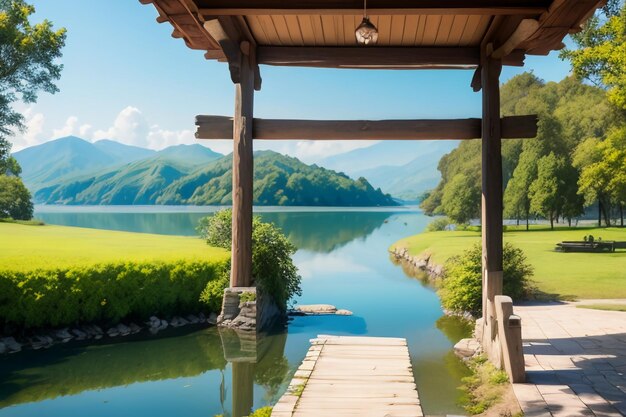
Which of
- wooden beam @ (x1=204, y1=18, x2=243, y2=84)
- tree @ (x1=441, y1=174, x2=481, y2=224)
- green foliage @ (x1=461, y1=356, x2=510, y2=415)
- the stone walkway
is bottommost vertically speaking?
green foliage @ (x1=461, y1=356, x2=510, y2=415)

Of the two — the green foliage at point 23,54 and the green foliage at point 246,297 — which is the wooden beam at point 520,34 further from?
the green foliage at point 23,54

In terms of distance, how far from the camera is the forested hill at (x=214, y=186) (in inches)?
5143

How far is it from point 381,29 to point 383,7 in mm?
1490

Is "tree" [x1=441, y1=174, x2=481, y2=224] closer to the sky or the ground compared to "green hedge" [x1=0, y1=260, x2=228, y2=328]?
Answer: closer to the sky

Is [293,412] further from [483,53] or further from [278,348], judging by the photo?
[483,53]

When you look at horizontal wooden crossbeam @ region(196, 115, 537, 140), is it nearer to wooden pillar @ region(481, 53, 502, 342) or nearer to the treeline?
wooden pillar @ region(481, 53, 502, 342)

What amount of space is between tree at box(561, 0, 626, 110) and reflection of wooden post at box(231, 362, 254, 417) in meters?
16.2

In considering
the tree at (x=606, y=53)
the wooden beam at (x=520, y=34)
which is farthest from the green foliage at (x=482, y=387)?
the tree at (x=606, y=53)

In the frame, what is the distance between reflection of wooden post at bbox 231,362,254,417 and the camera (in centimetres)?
732

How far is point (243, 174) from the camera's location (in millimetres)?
9484

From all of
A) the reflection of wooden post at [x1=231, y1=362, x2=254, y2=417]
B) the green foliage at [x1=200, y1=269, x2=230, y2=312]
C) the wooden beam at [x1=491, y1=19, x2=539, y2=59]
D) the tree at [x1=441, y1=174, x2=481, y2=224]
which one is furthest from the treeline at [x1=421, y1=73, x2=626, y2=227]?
the reflection of wooden post at [x1=231, y1=362, x2=254, y2=417]

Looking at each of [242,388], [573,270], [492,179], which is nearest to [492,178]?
[492,179]

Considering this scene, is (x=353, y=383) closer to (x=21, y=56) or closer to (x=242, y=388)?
(x=242, y=388)

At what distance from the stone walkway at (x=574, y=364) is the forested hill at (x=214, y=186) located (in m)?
114
